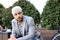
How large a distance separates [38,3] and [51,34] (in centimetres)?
209

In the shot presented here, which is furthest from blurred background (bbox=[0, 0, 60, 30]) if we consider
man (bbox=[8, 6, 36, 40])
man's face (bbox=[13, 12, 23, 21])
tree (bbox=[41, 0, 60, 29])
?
man's face (bbox=[13, 12, 23, 21])

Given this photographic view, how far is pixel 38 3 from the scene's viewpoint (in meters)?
8.43

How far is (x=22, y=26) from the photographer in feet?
11.7

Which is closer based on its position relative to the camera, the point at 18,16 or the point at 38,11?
the point at 18,16

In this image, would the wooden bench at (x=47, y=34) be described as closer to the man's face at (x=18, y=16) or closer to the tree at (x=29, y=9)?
the tree at (x=29, y=9)

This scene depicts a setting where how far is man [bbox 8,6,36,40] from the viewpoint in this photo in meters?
3.44

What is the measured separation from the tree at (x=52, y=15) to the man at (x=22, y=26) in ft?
12.0

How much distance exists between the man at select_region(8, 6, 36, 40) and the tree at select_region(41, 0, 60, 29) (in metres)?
3.65

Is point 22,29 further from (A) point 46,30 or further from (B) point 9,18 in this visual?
(B) point 9,18

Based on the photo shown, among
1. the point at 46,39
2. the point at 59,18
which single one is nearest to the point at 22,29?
the point at 46,39

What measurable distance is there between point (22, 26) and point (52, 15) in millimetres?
3746

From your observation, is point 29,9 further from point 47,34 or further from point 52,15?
point 47,34

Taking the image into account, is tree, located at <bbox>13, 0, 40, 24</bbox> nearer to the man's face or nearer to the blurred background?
the blurred background

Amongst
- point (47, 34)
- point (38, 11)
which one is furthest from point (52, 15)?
point (38, 11)
